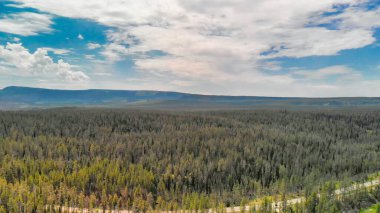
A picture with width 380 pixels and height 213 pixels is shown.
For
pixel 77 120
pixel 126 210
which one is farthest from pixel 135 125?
pixel 126 210

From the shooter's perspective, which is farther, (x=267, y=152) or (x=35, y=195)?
(x=267, y=152)

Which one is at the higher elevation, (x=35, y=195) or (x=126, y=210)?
(x=35, y=195)

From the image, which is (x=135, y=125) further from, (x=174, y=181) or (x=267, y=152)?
(x=174, y=181)

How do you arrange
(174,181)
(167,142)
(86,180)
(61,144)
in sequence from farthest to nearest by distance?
(167,142) < (61,144) < (174,181) < (86,180)

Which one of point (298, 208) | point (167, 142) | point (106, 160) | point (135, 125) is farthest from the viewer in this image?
point (135, 125)

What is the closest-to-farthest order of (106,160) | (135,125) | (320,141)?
(106,160)
(320,141)
(135,125)

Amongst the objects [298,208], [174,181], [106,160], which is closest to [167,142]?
[106,160]

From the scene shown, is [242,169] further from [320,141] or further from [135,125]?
[135,125]

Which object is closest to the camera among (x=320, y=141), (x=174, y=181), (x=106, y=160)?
(x=174, y=181)

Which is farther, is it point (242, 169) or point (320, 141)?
point (320, 141)
